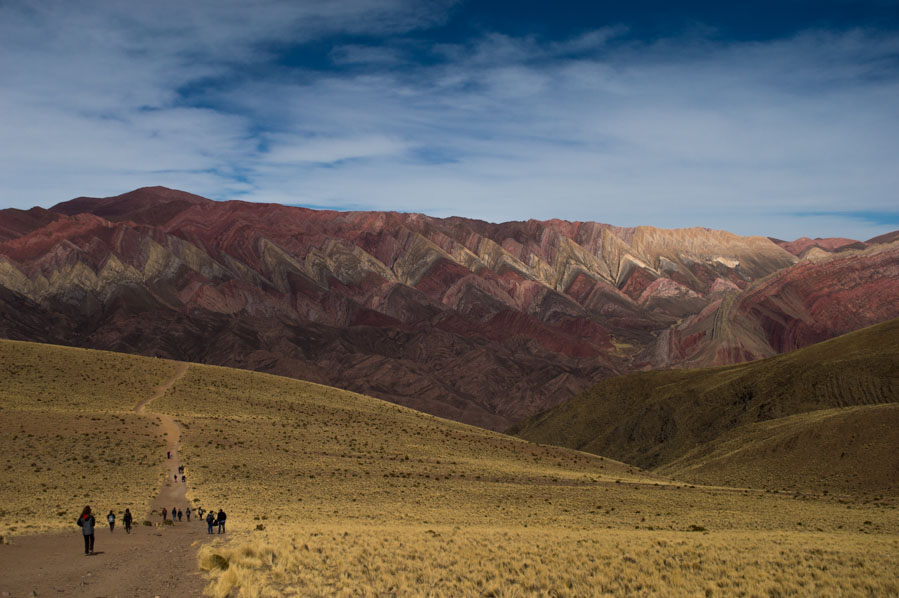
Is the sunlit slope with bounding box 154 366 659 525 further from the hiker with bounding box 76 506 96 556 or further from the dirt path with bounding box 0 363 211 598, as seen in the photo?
the hiker with bounding box 76 506 96 556

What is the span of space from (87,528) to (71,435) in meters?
34.6

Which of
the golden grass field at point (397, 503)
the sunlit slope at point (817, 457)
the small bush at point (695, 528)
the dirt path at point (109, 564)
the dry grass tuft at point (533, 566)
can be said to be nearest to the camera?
the dirt path at point (109, 564)

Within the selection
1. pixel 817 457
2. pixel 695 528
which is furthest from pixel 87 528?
pixel 817 457

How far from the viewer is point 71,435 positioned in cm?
5497

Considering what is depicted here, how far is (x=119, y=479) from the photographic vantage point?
1801 inches

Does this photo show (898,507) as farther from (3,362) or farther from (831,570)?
(3,362)

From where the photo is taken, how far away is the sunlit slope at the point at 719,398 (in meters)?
103

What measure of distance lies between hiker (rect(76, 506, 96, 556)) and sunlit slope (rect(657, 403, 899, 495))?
55705 millimetres

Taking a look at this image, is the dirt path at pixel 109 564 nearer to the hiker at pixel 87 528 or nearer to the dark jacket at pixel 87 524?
the hiker at pixel 87 528

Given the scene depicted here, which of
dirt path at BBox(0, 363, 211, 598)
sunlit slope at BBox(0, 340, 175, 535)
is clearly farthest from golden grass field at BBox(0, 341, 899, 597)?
dirt path at BBox(0, 363, 211, 598)

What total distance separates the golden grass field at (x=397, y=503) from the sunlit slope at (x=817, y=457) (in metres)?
8.81

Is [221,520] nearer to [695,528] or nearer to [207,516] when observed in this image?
[207,516]

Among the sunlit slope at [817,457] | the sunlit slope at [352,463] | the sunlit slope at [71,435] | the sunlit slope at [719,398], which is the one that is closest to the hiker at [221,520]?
the sunlit slope at [352,463]

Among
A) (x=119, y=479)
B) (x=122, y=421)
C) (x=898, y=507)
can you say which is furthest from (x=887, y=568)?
(x=122, y=421)
